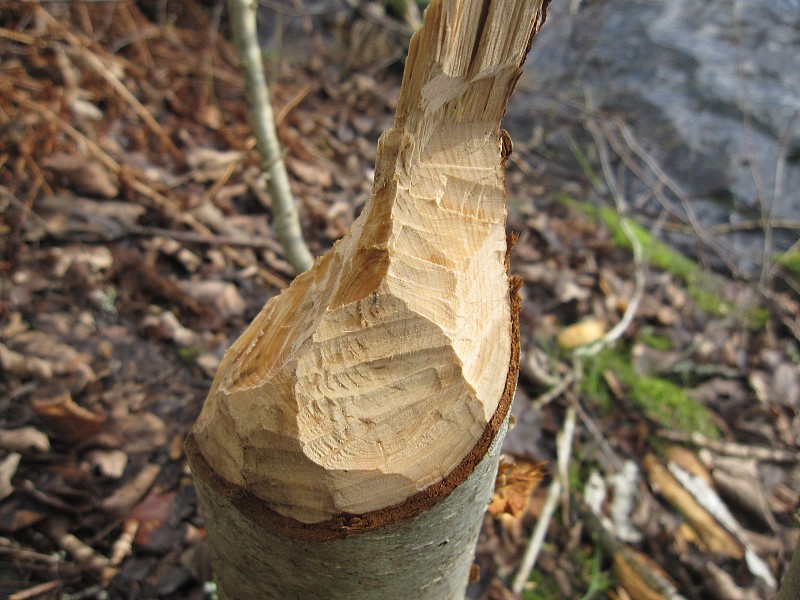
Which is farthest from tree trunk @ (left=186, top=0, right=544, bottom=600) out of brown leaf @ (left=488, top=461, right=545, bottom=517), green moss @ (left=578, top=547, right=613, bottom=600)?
green moss @ (left=578, top=547, right=613, bottom=600)

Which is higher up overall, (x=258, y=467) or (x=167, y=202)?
(x=167, y=202)

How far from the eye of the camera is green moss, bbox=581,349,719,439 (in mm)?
2633

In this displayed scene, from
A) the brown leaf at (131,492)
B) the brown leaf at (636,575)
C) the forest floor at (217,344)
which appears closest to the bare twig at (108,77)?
the forest floor at (217,344)

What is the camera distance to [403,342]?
0.79 meters

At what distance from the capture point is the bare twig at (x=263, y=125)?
1.85 m

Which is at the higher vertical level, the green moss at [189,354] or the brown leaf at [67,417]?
the green moss at [189,354]

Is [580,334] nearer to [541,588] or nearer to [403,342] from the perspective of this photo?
[541,588]

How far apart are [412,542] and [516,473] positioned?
505 millimetres

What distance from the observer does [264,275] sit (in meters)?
2.60

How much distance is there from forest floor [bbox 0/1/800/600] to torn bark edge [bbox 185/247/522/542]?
0.45 m

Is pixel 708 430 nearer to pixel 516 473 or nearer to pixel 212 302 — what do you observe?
pixel 516 473

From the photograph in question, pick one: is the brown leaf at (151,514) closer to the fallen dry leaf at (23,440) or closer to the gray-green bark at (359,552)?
the fallen dry leaf at (23,440)

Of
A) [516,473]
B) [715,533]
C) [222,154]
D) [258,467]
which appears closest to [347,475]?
[258,467]

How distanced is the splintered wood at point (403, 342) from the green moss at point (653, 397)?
2058mm
